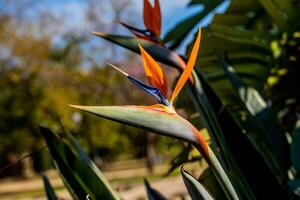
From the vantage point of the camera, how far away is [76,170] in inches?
34.3

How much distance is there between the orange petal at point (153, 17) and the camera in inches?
30.2

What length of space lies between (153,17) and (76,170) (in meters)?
0.28

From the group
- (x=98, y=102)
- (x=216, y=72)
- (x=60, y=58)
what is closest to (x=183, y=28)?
(x=216, y=72)

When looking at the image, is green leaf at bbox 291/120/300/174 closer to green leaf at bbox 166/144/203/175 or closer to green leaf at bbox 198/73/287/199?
green leaf at bbox 198/73/287/199

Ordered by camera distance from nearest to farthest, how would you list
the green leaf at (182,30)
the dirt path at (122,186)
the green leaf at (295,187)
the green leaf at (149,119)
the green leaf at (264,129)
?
the green leaf at (149,119) → the green leaf at (295,187) → the green leaf at (264,129) → the green leaf at (182,30) → the dirt path at (122,186)

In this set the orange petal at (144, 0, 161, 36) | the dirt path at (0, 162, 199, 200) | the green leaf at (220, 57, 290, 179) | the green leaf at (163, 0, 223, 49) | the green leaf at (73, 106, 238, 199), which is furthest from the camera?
the dirt path at (0, 162, 199, 200)

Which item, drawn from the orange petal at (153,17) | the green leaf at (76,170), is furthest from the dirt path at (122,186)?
the orange petal at (153,17)

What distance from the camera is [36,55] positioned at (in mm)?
15352

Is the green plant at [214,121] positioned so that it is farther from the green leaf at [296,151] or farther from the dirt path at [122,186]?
the dirt path at [122,186]

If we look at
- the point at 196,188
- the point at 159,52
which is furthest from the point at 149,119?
the point at 159,52

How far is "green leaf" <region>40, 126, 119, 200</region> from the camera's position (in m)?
0.85

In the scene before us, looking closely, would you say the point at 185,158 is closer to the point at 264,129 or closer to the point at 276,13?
the point at 264,129

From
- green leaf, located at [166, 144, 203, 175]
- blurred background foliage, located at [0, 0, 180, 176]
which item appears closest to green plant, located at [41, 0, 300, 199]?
green leaf, located at [166, 144, 203, 175]

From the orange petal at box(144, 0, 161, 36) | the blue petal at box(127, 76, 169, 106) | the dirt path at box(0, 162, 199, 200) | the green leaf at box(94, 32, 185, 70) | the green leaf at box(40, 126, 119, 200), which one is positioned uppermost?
the dirt path at box(0, 162, 199, 200)
